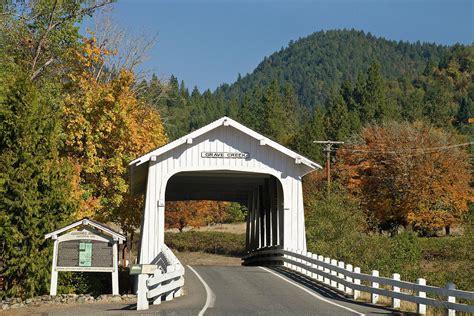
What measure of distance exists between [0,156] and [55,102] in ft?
36.1

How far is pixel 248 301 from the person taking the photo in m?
17.3

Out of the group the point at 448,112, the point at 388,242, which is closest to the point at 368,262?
the point at 388,242

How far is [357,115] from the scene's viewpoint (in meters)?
102

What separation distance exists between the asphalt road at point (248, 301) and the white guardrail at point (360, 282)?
1.34 ft

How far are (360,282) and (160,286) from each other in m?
6.33

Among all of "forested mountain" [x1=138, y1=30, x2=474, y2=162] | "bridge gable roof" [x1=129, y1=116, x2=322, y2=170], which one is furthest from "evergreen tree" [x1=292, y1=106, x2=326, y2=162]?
"bridge gable roof" [x1=129, y1=116, x2=322, y2=170]

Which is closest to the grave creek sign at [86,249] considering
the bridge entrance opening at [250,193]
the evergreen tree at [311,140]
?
the bridge entrance opening at [250,193]

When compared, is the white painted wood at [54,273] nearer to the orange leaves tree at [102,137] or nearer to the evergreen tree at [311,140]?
the orange leaves tree at [102,137]

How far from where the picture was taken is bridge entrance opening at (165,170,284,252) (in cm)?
3106

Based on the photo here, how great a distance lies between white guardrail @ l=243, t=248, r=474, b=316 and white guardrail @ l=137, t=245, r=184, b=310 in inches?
177

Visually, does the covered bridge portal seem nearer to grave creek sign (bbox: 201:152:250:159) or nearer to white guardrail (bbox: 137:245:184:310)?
grave creek sign (bbox: 201:152:250:159)

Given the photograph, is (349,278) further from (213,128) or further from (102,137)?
(102,137)

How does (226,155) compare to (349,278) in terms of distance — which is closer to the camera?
(349,278)

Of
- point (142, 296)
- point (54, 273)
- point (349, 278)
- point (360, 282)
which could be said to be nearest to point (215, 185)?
point (54, 273)
